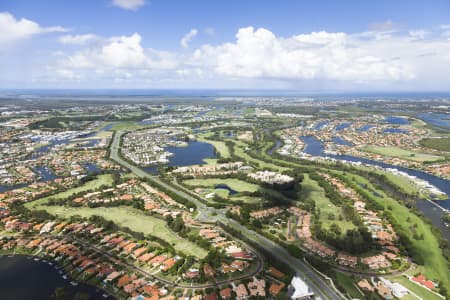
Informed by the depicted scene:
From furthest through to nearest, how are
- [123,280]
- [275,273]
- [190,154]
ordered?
1. [190,154]
2. [275,273]
3. [123,280]

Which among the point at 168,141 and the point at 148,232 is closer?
the point at 148,232

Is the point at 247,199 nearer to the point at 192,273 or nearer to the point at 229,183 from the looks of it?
the point at 229,183

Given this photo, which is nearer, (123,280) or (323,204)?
(123,280)

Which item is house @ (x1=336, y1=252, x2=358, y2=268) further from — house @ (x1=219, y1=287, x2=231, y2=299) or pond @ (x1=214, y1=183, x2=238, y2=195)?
pond @ (x1=214, y1=183, x2=238, y2=195)

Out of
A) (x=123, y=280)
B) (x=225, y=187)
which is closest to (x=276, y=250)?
(x=123, y=280)

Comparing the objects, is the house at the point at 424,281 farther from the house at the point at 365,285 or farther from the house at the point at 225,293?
the house at the point at 225,293

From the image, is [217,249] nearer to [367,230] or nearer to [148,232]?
[148,232]

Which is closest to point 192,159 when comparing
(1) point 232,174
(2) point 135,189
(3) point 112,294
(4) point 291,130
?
(1) point 232,174
